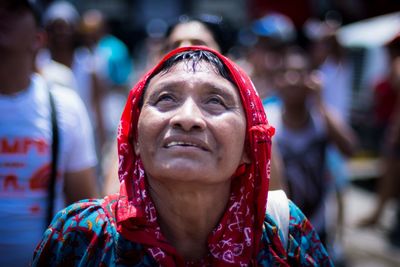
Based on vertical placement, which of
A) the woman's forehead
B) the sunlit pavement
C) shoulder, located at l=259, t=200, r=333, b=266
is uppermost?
the woman's forehead

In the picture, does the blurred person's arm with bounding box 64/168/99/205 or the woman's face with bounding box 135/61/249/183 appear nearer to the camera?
the woman's face with bounding box 135/61/249/183

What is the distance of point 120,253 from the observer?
1501 millimetres

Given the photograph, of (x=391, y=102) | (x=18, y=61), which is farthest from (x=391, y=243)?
(x=18, y=61)

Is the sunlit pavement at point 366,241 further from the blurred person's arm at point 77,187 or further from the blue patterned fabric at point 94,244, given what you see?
the blue patterned fabric at point 94,244

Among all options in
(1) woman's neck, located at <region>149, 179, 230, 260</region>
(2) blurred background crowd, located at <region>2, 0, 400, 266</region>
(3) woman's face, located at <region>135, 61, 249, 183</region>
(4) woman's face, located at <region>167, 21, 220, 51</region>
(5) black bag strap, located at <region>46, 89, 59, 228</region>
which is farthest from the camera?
(2) blurred background crowd, located at <region>2, 0, 400, 266</region>

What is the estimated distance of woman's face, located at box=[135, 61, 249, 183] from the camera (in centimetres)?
149

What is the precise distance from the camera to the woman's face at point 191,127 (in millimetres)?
1486

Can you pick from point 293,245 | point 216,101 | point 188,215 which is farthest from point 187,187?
point 293,245

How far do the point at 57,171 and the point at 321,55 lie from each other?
3.60m

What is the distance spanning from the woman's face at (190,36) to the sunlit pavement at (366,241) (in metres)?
2.97

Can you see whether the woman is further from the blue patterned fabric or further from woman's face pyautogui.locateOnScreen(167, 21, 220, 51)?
woman's face pyautogui.locateOnScreen(167, 21, 220, 51)

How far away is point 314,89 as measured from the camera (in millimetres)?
3236

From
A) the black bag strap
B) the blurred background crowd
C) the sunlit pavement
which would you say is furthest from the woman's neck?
the sunlit pavement

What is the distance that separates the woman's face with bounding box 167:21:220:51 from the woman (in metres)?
0.82
